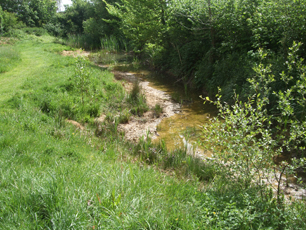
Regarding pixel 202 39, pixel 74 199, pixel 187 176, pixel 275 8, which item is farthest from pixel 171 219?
pixel 202 39

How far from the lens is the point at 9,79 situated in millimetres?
9031

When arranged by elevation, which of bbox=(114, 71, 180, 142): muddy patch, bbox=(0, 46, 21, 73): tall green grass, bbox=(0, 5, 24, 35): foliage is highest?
bbox=(0, 5, 24, 35): foliage

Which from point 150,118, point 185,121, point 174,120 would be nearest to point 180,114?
point 174,120

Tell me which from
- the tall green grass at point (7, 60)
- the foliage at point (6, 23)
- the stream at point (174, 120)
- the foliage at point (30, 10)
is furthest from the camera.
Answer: the foliage at point (30, 10)

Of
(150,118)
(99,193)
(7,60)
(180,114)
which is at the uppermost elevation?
(7,60)

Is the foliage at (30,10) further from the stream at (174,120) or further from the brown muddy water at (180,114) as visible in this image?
the stream at (174,120)

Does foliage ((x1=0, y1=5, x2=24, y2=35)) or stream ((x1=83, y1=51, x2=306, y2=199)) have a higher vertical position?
foliage ((x1=0, y1=5, x2=24, y2=35))

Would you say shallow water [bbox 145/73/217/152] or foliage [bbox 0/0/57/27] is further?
foliage [bbox 0/0/57/27]

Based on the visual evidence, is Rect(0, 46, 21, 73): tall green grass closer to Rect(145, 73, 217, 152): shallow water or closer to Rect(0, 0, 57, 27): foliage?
Rect(145, 73, 217, 152): shallow water

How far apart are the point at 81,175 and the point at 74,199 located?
66 centimetres

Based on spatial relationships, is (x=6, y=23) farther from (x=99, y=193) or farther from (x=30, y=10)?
(x=99, y=193)

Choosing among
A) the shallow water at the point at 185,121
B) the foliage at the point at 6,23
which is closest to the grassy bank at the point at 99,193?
the shallow water at the point at 185,121

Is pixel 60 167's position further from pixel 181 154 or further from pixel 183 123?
pixel 183 123

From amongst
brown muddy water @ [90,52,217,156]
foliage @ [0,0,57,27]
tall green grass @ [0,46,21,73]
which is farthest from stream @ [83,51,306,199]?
foliage @ [0,0,57,27]
